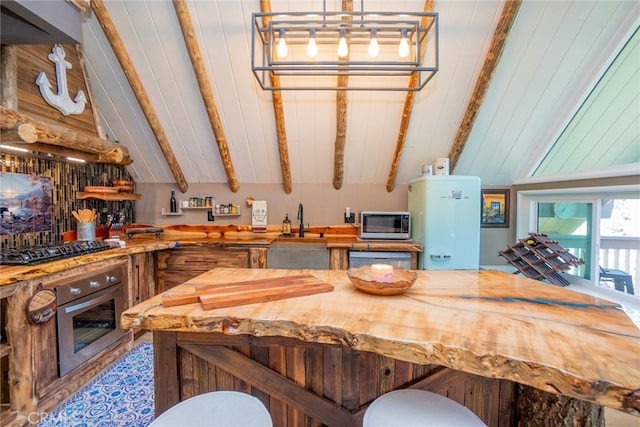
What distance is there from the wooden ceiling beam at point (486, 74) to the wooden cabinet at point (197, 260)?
2.56m

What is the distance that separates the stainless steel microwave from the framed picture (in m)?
1.16

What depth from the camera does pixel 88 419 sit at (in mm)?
1905

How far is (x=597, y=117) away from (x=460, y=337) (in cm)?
337

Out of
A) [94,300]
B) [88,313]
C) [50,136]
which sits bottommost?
[88,313]

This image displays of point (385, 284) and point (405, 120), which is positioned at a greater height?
point (405, 120)

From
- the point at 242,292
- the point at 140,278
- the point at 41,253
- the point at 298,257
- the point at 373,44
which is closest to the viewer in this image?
the point at 242,292

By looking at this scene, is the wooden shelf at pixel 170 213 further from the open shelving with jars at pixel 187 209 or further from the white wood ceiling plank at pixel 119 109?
the white wood ceiling plank at pixel 119 109

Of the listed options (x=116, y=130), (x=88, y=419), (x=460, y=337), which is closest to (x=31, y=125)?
(x=116, y=130)

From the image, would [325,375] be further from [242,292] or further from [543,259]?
[543,259]

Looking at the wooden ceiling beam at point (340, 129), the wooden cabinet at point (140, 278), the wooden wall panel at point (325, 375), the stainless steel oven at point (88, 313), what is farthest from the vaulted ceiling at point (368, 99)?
the wooden wall panel at point (325, 375)

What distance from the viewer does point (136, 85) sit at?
286 centimetres

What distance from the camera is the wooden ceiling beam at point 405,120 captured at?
2418mm

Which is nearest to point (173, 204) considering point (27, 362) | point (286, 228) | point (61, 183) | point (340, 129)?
point (61, 183)

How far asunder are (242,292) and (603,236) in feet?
10.7
